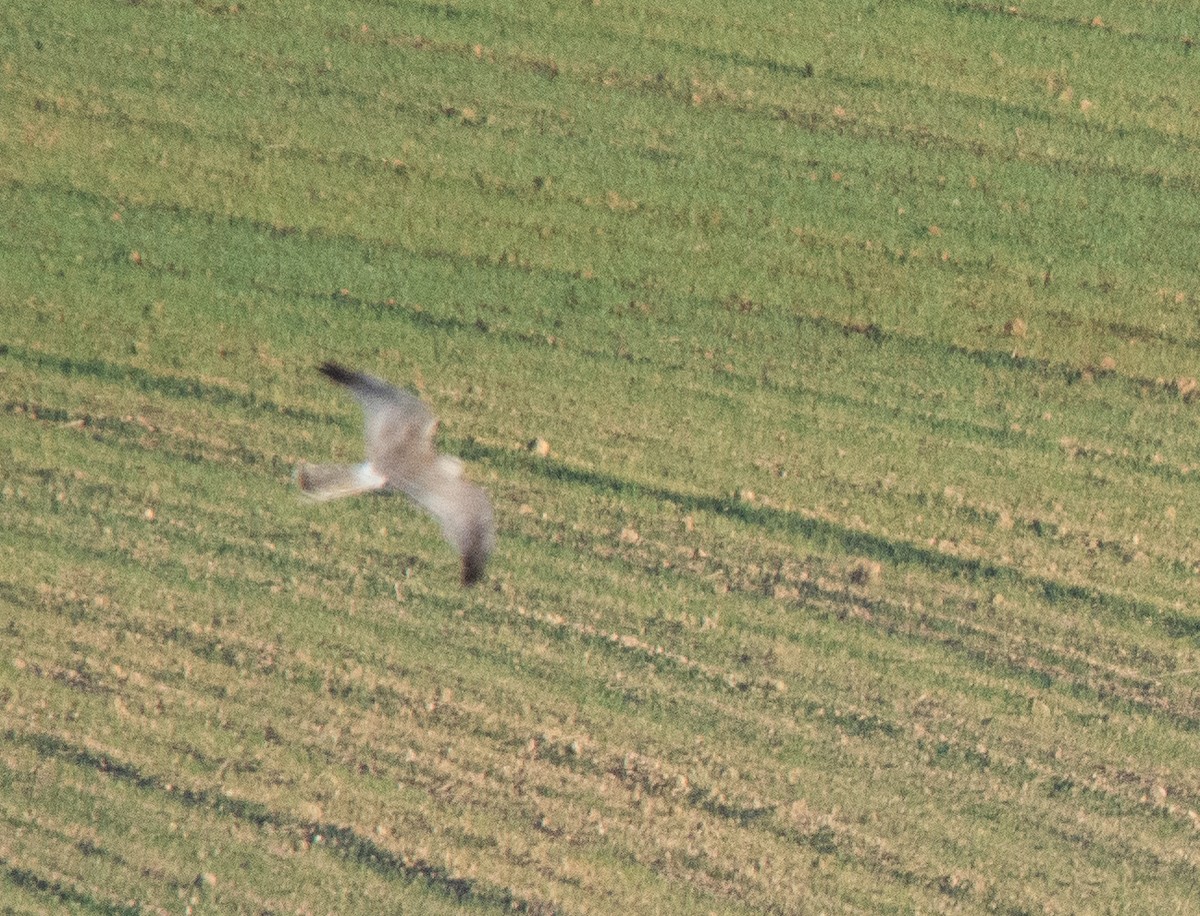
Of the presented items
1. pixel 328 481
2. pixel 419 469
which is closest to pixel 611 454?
pixel 419 469

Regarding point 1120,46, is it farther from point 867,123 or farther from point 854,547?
point 854,547

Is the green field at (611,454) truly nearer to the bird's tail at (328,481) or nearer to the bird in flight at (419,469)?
the bird's tail at (328,481)

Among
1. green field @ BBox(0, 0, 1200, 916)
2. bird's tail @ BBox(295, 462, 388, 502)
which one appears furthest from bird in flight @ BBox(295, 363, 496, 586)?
green field @ BBox(0, 0, 1200, 916)

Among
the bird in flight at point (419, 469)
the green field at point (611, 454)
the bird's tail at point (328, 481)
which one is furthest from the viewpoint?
the green field at point (611, 454)

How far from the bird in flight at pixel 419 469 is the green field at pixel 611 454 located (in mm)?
445

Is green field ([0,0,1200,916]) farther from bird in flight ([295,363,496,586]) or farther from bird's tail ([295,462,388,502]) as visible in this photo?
bird in flight ([295,363,496,586])

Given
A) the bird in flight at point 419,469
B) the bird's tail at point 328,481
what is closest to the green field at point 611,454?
the bird's tail at point 328,481

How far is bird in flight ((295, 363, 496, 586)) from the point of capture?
3.14 m

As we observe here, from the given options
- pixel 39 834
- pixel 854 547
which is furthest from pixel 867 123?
pixel 39 834

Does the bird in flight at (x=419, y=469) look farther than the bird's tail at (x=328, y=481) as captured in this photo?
No

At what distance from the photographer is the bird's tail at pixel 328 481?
3.44 meters

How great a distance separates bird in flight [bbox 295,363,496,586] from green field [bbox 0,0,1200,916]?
445 millimetres

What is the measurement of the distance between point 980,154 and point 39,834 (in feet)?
13.4

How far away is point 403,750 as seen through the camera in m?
3.72
